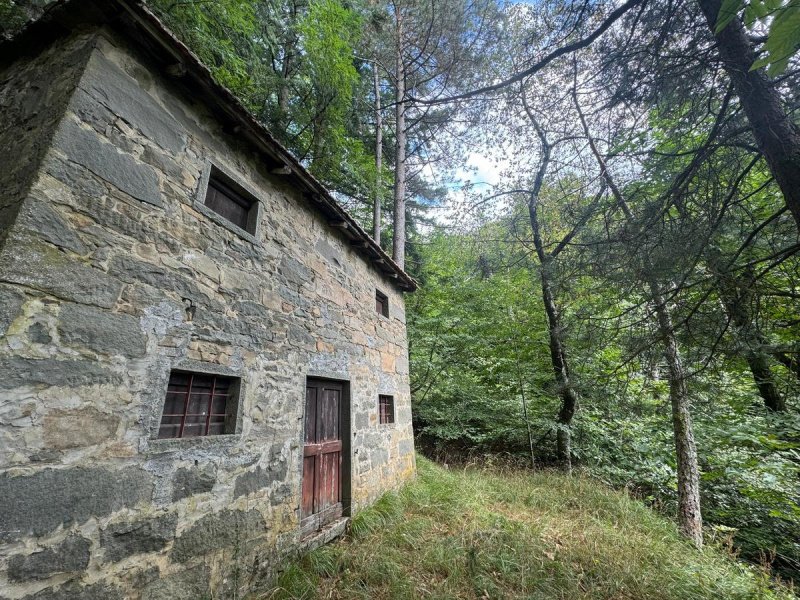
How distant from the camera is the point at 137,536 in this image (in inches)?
82.0

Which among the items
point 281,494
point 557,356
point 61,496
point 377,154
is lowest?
point 281,494

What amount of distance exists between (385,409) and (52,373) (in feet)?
14.8

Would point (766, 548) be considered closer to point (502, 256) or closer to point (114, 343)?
point (502, 256)

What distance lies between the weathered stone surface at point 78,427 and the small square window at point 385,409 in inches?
151

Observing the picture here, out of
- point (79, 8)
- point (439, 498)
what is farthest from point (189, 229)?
point (439, 498)

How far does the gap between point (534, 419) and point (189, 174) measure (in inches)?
354

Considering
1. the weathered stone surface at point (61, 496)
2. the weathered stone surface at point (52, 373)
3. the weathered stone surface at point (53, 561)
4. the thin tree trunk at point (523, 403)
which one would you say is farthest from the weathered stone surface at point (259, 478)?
the thin tree trunk at point (523, 403)

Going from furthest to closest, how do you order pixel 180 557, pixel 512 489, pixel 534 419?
1. pixel 534 419
2. pixel 512 489
3. pixel 180 557

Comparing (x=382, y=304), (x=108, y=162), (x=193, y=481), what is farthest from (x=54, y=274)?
(x=382, y=304)

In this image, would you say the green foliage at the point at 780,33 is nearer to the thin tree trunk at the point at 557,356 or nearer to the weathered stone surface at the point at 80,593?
the weathered stone surface at the point at 80,593

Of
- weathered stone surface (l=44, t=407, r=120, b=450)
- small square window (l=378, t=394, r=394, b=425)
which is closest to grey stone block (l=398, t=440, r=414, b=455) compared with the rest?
small square window (l=378, t=394, r=394, b=425)

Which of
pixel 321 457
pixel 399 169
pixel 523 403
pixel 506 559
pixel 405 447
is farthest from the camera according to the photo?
pixel 399 169

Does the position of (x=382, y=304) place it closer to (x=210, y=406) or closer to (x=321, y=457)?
(x=321, y=457)

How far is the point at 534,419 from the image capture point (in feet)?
28.4
